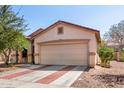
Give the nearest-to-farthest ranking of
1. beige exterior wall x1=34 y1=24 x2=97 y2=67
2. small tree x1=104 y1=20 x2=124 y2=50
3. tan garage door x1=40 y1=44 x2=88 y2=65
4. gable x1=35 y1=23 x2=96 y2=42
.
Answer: beige exterior wall x1=34 y1=24 x2=97 y2=67 < gable x1=35 y1=23 x2=96 y2=42 < tan garage door x1=40 y1=44 x2=88 y2=65 < small tree x1=104 y1=20 x2=124 y2=50

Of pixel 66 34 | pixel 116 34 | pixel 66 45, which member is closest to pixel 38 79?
pixel 66 45

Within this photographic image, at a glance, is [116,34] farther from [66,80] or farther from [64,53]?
[66,80]

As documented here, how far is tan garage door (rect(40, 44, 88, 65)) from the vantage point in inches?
654

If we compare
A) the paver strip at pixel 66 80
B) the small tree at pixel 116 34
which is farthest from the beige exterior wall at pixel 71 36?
the small tree at pixel 116 34

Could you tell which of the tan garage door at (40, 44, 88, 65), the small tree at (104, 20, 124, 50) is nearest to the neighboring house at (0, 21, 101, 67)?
the tan garage door at (40, 44, 88, 65)

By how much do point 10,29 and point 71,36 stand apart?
5.38 metres

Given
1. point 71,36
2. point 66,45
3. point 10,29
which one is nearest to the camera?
point 10,29

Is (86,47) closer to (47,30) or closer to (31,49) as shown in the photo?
(47,30)

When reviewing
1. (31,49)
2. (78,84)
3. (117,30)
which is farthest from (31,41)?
(117,30)

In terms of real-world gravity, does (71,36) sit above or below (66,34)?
below

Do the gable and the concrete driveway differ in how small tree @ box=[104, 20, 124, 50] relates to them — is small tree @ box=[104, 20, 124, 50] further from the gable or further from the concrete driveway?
the concrete driveway

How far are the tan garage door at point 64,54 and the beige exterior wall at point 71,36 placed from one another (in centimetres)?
56

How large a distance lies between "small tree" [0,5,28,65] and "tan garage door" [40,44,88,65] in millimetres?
3156

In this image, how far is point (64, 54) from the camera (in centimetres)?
1747
